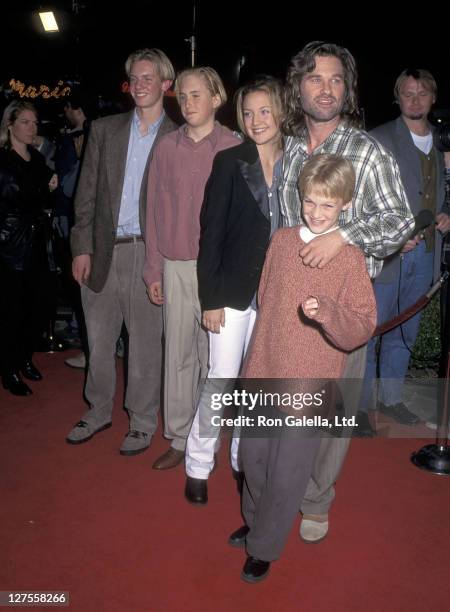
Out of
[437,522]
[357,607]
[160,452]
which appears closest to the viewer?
[357,607]

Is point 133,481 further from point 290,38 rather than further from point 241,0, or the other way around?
point 241,0

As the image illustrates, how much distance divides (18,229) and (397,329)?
7.77 feet

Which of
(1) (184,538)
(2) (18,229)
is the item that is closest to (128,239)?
(2) (18,229)

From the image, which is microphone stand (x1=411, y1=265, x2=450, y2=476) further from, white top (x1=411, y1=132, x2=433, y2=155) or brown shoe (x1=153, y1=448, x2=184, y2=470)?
brown shoe (x1=153, y1=448, x2=184, y2=470)

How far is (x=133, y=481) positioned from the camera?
2.80m

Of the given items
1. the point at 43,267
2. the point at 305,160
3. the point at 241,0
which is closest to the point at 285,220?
the point at 305,160

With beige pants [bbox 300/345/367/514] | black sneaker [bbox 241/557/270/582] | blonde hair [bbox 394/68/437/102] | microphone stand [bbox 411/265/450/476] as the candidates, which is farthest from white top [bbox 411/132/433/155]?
black sneaker [bbox 241/557/270/582]

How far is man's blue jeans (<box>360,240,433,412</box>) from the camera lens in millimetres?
3490

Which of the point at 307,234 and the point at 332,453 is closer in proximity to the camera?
the point at 307,234

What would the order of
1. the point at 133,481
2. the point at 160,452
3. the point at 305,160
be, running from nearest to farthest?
the point at 305,160 → the point at 133,481 → the point at 160,452

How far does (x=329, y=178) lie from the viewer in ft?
6.44

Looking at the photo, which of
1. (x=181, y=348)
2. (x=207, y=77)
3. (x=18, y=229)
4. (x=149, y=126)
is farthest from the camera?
(x=18, y=229)

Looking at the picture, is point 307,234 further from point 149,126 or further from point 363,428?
point 363,428

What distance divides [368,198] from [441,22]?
233 inches
